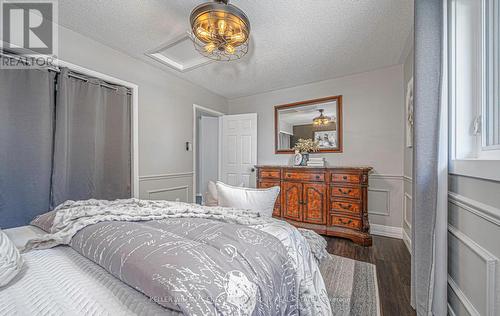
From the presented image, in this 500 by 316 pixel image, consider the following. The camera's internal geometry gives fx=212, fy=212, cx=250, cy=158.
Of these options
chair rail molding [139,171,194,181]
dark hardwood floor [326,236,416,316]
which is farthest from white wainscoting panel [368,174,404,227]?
chair rail molding [139,171,194,181]

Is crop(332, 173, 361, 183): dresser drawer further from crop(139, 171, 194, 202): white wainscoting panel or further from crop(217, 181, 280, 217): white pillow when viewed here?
crop(139, 171, 194, 202): white wainscoting panel

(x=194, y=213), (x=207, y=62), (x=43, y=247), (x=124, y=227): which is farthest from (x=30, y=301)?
(x=207, y=62)

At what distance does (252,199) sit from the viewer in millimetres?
1755

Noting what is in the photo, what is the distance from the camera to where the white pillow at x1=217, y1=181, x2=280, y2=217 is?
1738mm

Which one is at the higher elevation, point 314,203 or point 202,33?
point 202,33

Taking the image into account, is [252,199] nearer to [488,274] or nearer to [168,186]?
[488,274]

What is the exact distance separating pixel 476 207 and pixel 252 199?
4.29ft

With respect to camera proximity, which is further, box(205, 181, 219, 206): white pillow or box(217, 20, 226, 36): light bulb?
box(205, 181, 219, 206): white pillow

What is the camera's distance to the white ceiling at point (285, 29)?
1899mm

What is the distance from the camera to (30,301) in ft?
2.15

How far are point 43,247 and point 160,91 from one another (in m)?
2.63

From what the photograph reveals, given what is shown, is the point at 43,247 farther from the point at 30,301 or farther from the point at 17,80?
the point at 17,80

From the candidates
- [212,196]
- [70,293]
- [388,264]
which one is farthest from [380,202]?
[70,293]

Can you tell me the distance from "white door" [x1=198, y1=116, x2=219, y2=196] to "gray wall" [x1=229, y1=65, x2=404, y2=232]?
271 centimetres
